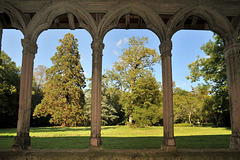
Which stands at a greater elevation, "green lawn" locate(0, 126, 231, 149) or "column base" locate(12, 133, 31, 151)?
"column base" locate(12, 133, 31, 151)

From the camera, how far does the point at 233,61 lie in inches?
190

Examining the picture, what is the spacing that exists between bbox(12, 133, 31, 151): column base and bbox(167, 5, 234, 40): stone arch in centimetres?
444

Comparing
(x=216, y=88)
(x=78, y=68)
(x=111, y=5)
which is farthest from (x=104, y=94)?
(x=111, y=5)

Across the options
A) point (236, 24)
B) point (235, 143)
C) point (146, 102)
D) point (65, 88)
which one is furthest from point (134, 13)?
point (65, 88)

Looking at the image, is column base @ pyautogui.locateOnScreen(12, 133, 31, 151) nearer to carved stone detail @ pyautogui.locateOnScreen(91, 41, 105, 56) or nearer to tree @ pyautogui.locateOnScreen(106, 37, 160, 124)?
carved stone detail @ pyautogui.locateOnScreen(91, 41, 105, 56)

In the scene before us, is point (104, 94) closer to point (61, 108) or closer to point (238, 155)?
point (61, 108)

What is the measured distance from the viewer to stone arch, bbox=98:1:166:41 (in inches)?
193

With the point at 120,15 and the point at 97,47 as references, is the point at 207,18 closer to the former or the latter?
the point at 120,15

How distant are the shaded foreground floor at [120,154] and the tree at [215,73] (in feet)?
31.6

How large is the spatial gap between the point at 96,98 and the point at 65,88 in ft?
62.1

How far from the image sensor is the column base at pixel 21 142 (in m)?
4.31

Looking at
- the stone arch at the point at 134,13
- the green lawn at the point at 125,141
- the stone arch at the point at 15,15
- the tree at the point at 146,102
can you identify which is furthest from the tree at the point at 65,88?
the stone arch at the point at 134,13

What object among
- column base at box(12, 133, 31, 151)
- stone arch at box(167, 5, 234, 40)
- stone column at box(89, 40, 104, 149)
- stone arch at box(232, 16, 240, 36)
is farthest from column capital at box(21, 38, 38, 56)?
stone arch at box(232, 16, 240, 36)

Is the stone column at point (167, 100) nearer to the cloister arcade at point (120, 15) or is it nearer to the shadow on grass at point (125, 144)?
the cloister arcade at point (120, 15)
